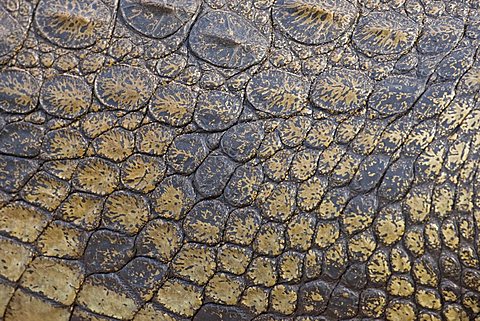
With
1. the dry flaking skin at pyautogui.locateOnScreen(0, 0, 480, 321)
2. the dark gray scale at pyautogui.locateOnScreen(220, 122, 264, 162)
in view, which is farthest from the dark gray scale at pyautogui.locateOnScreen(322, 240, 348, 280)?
the dark gray scale at pyautogui.locateOnScreen(220, 122, 264, 162)

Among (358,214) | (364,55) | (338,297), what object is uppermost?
Result: (364,55)

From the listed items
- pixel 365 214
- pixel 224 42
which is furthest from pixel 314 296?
pixel 224 42

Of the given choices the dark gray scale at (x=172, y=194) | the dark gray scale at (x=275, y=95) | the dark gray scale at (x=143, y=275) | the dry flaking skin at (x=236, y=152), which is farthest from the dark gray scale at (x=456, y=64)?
the dark gray scale at (x=143, y=275)

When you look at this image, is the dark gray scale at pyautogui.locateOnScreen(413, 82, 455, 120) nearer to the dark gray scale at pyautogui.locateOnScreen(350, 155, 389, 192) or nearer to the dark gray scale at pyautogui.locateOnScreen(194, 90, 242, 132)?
the dark gray scale at pyautogui.locateOnScreen(350, 155, 389, 192)

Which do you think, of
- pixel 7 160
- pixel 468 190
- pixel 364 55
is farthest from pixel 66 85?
pixel 468 190

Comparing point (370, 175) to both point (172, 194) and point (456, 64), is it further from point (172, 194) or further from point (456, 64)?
point (172, 194)

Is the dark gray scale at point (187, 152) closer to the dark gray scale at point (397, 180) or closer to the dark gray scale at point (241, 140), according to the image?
the dark gray scale at point (241, 140)

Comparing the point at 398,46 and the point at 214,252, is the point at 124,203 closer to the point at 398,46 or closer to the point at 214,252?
the point at 214,252
